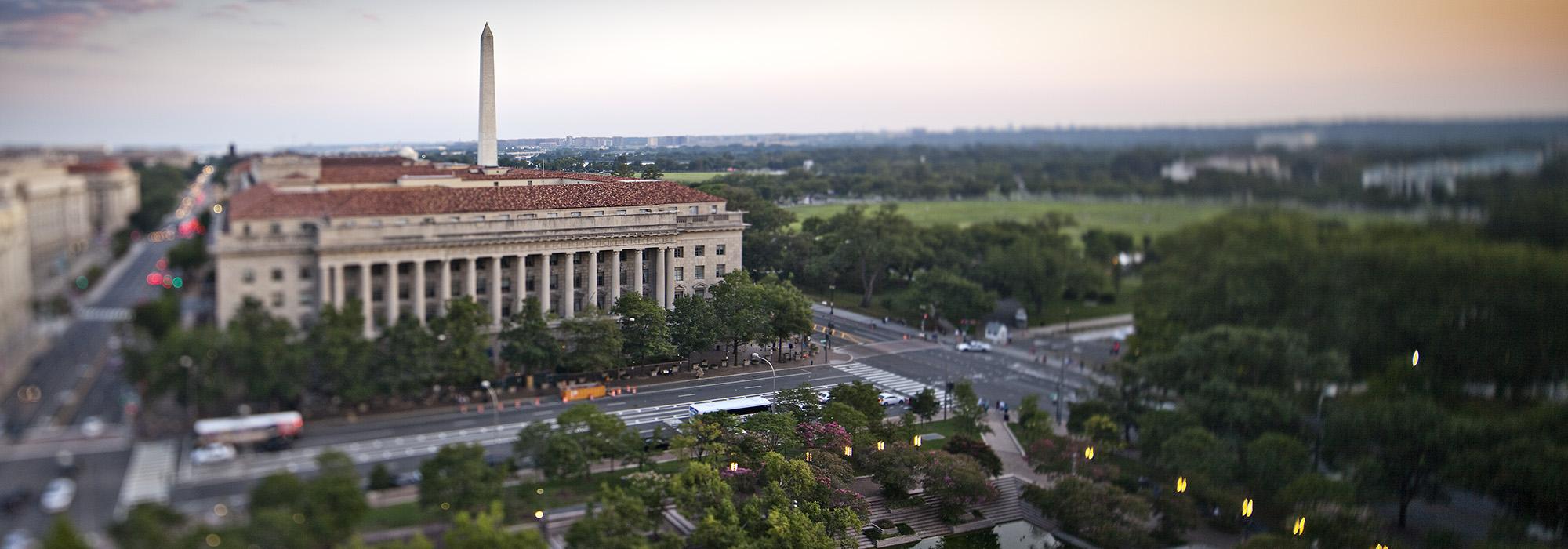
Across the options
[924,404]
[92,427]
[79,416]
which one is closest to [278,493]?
[92,427]

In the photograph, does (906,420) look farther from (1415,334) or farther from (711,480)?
(1415,334)

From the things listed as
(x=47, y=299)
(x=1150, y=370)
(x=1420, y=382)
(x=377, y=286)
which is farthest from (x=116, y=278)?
(x=1420, y=382)

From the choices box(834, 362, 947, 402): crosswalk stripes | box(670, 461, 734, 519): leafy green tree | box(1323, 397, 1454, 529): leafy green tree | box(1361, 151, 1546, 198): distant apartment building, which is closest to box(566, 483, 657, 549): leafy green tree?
box(670, 461, 734, 519): leafy green tree

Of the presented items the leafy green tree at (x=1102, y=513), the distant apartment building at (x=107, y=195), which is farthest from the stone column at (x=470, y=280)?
the leafy green tree at (x=1102, y=513)

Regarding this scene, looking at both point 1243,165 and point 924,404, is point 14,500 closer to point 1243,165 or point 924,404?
point 924,404

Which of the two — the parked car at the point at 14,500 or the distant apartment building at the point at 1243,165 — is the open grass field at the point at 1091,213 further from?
the parked car at the point at 14,500

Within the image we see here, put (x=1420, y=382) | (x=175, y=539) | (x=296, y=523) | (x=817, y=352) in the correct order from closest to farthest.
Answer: (x=175, y=539) < (x=296, y=523) < (x=817, y=352) < (x=1420, y=382)
